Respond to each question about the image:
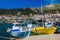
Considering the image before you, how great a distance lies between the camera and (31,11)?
81.6 m

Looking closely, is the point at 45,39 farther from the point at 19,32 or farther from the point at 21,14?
the point at 21,14

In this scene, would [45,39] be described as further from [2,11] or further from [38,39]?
[2,11]

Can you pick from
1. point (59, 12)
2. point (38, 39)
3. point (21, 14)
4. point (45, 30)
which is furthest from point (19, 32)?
point (21, 14)

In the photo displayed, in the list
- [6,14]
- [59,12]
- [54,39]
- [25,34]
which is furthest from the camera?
[6,14]

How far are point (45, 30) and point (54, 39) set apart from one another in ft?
23.4

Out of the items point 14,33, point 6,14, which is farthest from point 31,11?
point 14,33

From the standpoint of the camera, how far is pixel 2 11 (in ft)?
260

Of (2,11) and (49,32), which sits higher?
(2,11)

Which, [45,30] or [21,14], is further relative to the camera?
[21,14]

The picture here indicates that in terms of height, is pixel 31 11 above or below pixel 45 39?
above

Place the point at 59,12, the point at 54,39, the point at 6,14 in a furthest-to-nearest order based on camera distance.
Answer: the point at 6,14 < the point at 59,12 < the point at 54,39

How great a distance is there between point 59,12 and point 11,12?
59.9 ft

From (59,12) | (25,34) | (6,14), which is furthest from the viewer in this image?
(6,14)

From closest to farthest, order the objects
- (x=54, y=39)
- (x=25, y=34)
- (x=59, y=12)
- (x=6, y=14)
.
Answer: (x=54, y=39)
(x=25, y=34)
(x=59, y=12)
(x=6, y=14)
